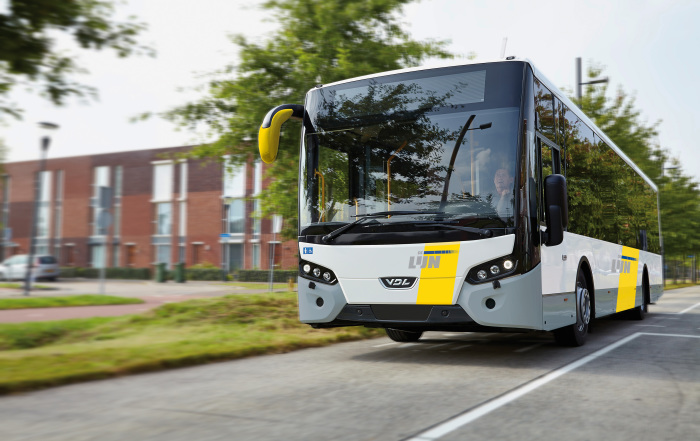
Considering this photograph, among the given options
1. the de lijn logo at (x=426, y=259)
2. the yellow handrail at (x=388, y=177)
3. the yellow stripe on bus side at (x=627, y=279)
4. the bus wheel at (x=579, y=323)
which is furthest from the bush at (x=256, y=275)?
the de lijn logo at (x=426, y=259)

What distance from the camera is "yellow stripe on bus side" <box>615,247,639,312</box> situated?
1186 cm

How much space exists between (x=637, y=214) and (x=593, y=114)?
1454cm

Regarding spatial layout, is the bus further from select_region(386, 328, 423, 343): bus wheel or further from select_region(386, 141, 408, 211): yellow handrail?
select_region(386, 328, 423, 343): bus wheel

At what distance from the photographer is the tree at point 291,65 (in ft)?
42.5

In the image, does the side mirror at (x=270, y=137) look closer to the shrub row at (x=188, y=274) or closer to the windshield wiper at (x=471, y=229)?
the windshield wiper at (x=471, y=229)

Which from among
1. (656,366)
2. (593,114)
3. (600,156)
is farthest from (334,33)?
(593,114)

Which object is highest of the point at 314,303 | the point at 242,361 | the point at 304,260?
the point at 304,260

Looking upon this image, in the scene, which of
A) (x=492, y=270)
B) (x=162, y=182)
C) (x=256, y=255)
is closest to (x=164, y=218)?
(x=162, y=182)

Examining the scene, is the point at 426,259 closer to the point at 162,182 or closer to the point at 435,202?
the point at 435,202

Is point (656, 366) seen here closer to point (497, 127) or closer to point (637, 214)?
point (497, 127)

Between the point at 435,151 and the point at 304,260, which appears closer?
the point at 435,151

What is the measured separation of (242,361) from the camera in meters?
7.55

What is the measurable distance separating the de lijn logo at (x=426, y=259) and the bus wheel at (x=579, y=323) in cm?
262

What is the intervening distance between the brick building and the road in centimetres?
3381
